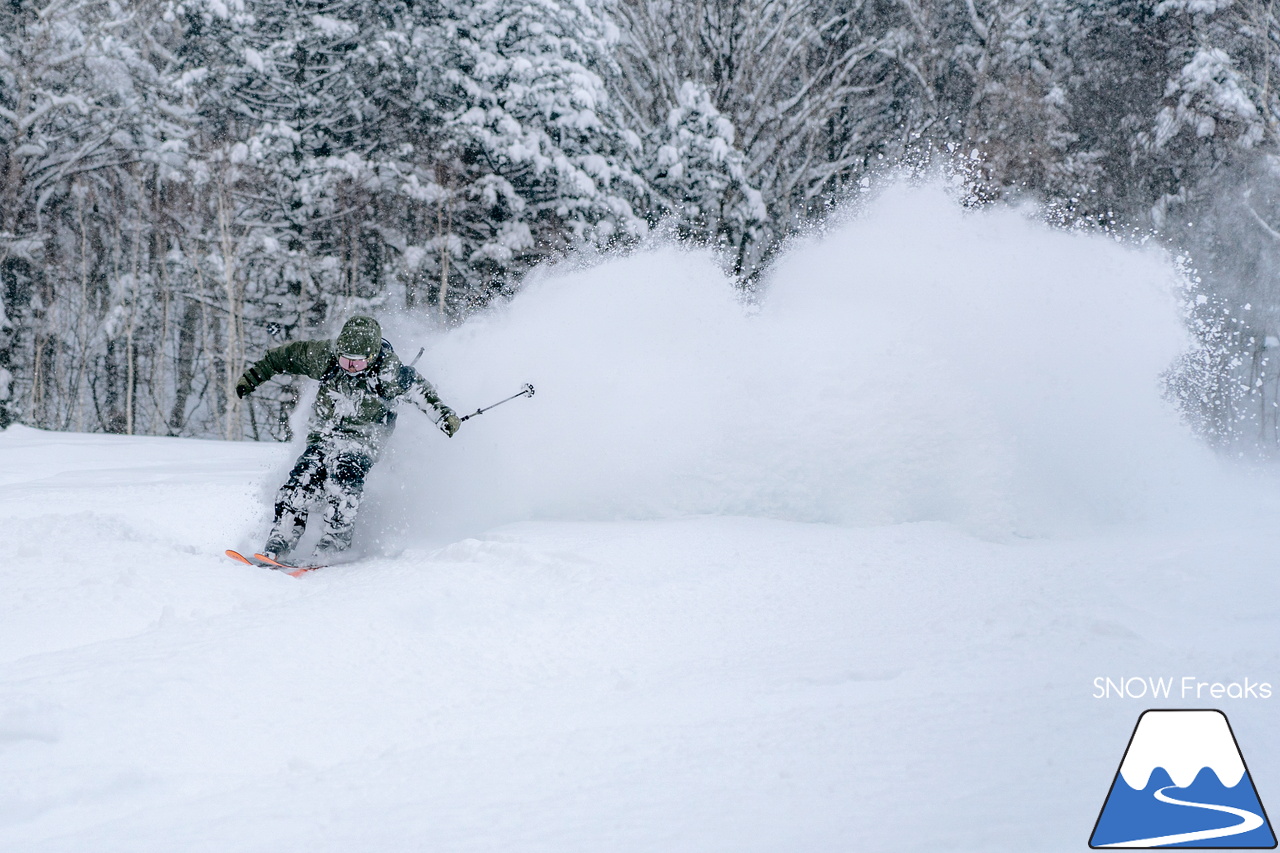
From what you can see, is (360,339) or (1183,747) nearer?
(1183,747)

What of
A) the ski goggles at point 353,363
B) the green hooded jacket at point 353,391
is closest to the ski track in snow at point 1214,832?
the green hooded jacket at point 353,391

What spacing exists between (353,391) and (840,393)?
3.11m

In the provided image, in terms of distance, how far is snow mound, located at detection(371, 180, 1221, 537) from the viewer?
19.6 ft

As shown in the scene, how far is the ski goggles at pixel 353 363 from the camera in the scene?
5.38 m

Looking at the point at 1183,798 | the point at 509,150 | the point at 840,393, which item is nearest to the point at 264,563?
the point at 840,393

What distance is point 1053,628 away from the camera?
3598 millimetres

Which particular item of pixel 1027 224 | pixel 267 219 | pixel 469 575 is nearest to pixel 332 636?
pixel 469 575

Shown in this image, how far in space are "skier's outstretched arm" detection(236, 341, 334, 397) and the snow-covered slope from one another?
0.76 meters

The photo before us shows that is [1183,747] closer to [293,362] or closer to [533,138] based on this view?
[293,362]

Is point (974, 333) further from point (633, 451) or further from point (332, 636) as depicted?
point (332, 636)

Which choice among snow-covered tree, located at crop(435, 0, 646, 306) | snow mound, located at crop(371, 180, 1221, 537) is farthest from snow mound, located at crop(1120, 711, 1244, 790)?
snow-covered tree, located at crop(435, 0, 646, 306)

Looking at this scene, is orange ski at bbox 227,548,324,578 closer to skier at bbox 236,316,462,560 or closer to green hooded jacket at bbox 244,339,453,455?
skier at bbox 236,316,462,560

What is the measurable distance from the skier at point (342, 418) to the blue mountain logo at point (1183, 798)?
13.0 ft

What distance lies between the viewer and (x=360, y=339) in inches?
213
